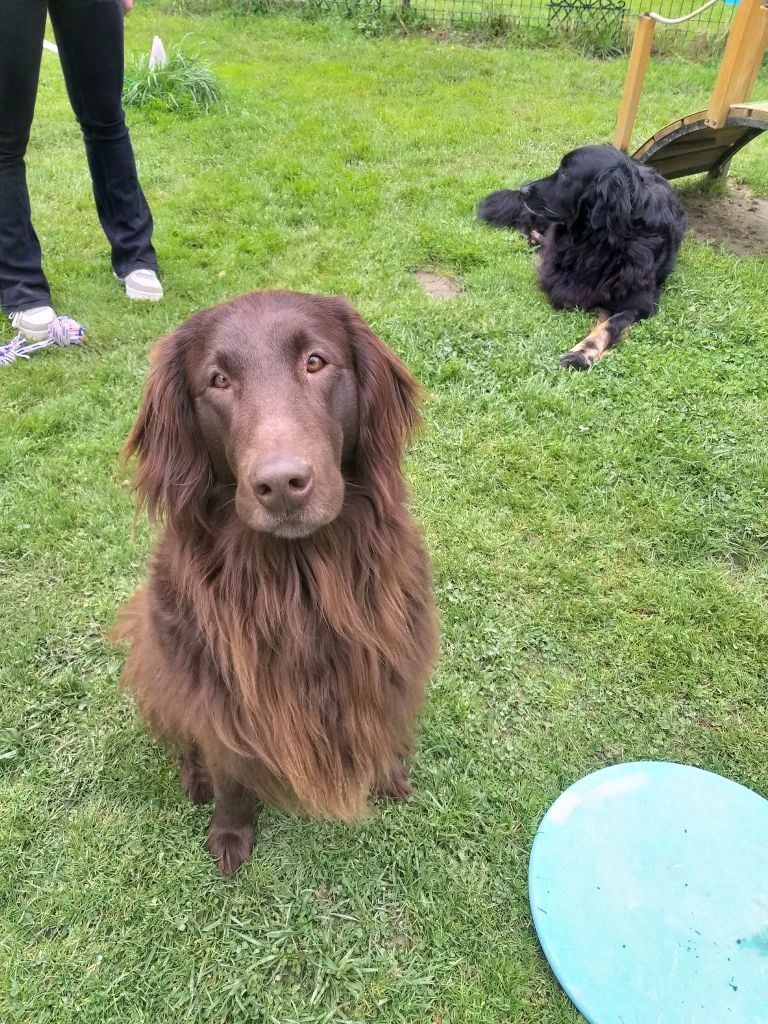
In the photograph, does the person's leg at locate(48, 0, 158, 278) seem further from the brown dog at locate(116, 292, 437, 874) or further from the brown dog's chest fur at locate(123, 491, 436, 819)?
the brown dog's chest fur at locate(123, 491, 436, 819)

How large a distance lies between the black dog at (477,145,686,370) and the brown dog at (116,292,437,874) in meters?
2.83

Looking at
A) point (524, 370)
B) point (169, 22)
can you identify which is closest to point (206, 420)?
point (524, 370)

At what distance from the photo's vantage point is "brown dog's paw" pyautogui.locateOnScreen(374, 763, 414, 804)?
2.05 meters

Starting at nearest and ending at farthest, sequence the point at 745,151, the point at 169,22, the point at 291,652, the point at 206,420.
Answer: the point at 206,420 < the point at 291,652 < the point at 745,151 < the point at 169,22

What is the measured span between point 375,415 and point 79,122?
3149mm

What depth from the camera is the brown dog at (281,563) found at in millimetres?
1480

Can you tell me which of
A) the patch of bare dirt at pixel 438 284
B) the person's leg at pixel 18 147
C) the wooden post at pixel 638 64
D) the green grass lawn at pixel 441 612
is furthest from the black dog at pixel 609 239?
the person's leg at pixel 18 147

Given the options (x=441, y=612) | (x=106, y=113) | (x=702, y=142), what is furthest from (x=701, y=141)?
(x=441, y=612)

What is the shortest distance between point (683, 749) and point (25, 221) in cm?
391

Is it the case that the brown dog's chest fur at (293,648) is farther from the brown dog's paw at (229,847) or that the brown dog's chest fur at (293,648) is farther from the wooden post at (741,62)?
the wooden post at (741,62)

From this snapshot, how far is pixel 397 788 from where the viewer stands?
206 cm

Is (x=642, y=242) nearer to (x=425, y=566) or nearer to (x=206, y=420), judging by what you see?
(x=425, y=566)

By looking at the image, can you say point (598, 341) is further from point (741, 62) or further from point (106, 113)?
point (106, 113)

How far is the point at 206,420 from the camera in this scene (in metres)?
1.50
